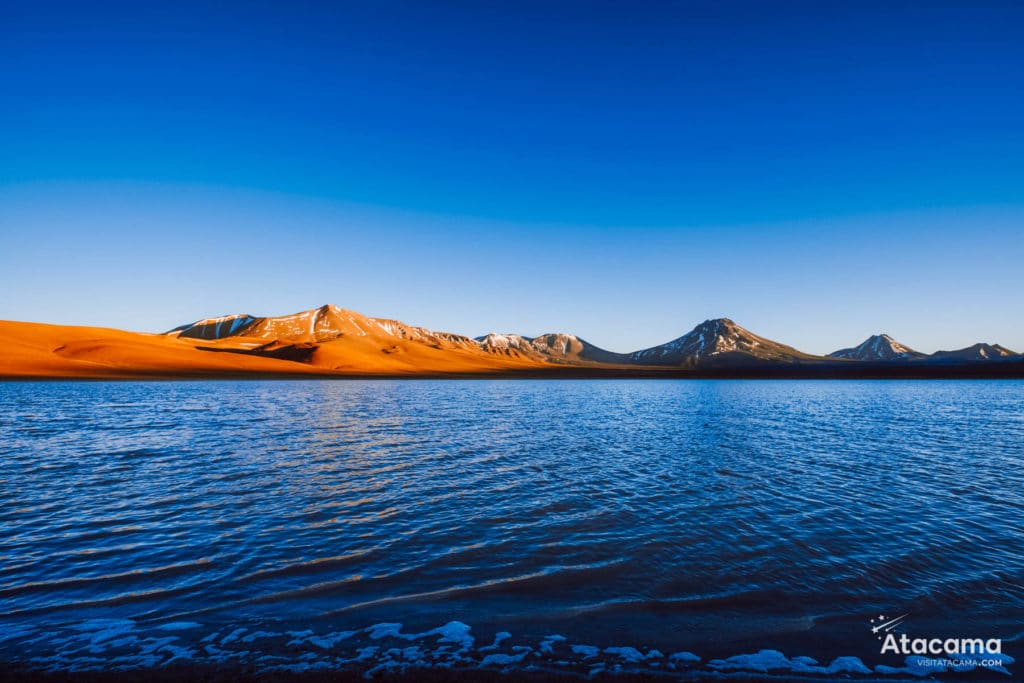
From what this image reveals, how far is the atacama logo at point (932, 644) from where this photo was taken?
740 centimetres

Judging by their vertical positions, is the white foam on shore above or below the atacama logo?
above

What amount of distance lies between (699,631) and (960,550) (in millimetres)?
8473

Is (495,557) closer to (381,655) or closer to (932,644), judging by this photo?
(381,655)

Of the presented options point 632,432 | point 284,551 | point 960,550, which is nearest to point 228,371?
point 632,432

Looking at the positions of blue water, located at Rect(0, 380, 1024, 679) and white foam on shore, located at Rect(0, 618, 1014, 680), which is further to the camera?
blue water, located at Rect(0, 380, 1024, 679)

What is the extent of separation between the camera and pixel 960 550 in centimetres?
1127

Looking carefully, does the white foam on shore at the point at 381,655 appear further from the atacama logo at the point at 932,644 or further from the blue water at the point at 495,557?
the atacama logo at the point at 932,644

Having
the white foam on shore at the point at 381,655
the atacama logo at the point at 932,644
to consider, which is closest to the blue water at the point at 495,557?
the white foam on shore at the point at 381,655

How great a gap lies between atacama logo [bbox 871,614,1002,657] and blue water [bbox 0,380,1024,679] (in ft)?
0.72

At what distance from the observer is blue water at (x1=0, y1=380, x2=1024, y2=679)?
7.22 m

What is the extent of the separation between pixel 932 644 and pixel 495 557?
25.9 feet

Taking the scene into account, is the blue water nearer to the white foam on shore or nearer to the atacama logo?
the white foam on shore

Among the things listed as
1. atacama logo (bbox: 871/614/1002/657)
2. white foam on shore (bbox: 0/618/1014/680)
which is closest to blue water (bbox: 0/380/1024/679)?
white foam on shore (bbox: 0/618/1014/680)

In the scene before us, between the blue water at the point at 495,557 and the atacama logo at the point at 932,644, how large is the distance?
0.72 feet
